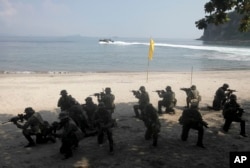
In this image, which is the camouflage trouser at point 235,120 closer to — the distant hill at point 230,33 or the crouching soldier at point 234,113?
the crouching soldier at point 234,113

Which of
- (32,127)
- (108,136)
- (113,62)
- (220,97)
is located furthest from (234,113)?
(113,62)

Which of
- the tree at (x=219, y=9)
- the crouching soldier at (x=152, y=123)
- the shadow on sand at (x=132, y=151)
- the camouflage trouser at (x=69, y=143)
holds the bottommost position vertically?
the shadow on sand at (x=132, y=151)

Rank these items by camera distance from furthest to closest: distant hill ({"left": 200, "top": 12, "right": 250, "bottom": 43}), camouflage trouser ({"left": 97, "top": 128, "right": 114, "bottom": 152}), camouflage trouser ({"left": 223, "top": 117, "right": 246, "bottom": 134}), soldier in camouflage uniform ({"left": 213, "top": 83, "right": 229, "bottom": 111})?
1. distant hill ({"left": 200, "top": 12, "right": 250, "bottom": 43})
2. soldier in camouflage uniform ({"left": 213, "top": 83, "right": 229, "bottom": 111})
3. camouflage trouser ({"left": 223, "top": 117, "right": 246, "bottom": 134})
4. camouflage trouser ({"left": 97, "top": 128, "right": 114, "bottom": 152})

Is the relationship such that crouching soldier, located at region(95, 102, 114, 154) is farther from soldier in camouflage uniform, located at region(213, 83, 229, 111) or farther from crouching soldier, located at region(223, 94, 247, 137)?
soldier in camouflage uniform, located at region(213, 83, 229, 111)

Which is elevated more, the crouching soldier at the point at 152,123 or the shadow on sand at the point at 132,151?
the crouching soldier at the point at 152,123

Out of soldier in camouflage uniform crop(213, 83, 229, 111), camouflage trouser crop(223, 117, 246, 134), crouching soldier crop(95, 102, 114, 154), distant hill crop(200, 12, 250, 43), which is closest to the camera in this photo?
crouching soldier crop(95, 102, 114, 154)

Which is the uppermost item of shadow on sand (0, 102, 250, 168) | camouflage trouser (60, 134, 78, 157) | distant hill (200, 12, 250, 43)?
distant hill (200, 12, 250, 43)

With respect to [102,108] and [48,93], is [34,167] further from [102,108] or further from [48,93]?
[48,93]

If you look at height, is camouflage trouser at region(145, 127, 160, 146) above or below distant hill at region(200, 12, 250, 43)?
below

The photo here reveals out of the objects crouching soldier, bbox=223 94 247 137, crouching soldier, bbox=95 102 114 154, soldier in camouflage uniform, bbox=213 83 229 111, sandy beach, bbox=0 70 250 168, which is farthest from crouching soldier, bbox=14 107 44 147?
soldier in camouflage uniform, bbox=213 83 229 111

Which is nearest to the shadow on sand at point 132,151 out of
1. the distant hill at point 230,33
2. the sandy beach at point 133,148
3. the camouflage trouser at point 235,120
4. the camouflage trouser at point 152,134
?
the sandy beach at point 133,148

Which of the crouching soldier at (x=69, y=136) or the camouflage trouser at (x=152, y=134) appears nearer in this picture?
the crouching soldier at (x=69, y=136)

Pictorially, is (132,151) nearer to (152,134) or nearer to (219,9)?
(152,134)

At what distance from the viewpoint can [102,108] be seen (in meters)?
10.3
